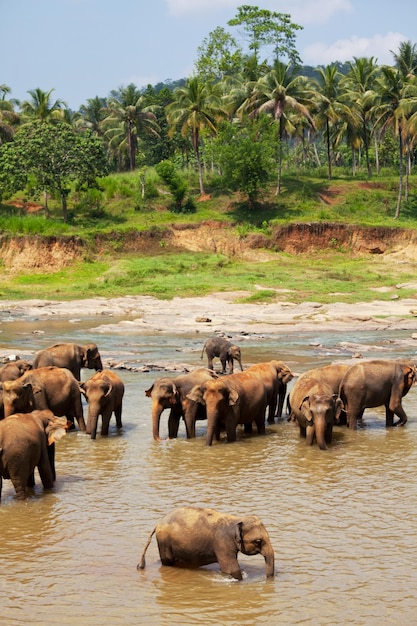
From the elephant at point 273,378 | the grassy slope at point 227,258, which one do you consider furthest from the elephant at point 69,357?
the grassy slope at point 227,258

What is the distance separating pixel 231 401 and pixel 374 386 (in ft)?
9.68

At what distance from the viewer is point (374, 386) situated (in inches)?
624

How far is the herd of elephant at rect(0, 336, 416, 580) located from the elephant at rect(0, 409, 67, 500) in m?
0.01

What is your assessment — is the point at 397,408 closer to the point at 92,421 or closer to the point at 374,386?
the point at 374,386

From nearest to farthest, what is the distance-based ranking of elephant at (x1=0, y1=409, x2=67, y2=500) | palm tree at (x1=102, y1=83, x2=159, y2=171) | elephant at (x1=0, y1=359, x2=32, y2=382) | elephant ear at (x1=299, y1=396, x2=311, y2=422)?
elephant at (x1=0, y1=409, x2=67, y2=500) < elephant ear at (x1=299, y1=396, x2=311, y2=422) < elephant at (x1=0, y1=359, x2=32, y2=382) < palm tree at (x1=102, y1=83, x2=159, y2=171)

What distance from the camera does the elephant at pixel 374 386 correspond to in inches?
622

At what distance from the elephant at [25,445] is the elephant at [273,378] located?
495 cm

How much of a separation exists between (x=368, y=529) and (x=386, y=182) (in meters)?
56.7

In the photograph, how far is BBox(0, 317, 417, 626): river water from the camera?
831cm

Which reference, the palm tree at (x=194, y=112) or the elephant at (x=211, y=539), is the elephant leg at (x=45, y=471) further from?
the palm tree at (x=194, y=112)

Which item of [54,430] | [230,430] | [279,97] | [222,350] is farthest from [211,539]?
[279,97]

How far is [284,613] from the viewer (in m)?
8.19

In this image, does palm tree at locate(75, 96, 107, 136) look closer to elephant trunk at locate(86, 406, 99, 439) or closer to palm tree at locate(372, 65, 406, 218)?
palm tree at locate(372, 65, 406, 218)

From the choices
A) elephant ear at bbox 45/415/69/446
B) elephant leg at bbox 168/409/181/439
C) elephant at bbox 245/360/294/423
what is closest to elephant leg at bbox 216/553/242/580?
elephant ear at bbox 45/415/69/446
